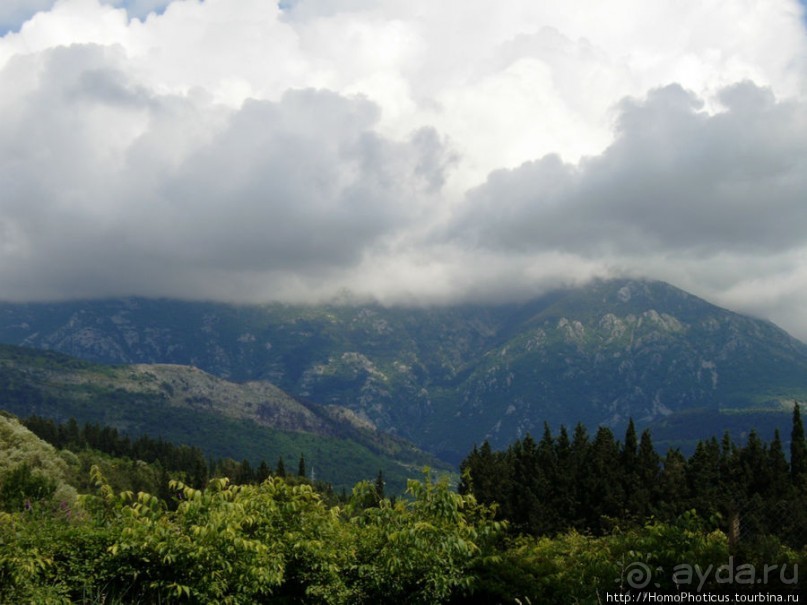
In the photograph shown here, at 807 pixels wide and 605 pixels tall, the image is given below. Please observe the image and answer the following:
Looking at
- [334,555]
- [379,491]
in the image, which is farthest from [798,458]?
[334,555]

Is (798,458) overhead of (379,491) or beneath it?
beneath

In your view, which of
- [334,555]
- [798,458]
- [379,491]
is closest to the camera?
[334,555]

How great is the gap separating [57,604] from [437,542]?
9.48 m

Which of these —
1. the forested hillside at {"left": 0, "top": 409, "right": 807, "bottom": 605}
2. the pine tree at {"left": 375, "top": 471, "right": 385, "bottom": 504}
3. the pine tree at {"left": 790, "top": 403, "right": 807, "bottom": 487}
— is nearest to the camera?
the forested hillside at {"left": 0, "top": 409, "right": 807, "bottom": 605}

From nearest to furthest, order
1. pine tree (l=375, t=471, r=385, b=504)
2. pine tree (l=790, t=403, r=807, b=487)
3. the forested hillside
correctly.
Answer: the forested hillside
pine tree (l=375, t=471, r=385, b=504)
pine tree (l=790, t=403, r=807, b=487)

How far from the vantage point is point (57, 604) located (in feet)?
49.9

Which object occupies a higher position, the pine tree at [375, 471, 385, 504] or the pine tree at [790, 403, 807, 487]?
the pine tree at [375, 471, 385, 504]

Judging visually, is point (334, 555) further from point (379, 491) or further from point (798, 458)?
point (798, 458)

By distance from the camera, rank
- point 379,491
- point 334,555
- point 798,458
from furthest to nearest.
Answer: point 798,458 → point 379,491 → point 334,555

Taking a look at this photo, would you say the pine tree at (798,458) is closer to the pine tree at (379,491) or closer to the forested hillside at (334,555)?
the pine tree at (379,491)

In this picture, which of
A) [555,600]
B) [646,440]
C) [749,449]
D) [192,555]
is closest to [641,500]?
[646,440]

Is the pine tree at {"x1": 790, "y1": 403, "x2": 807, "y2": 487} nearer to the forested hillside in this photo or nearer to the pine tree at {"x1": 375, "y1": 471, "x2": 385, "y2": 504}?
the pine tree at {"x1": 375, "y1": 471, "x2": 385, "y2": 504}

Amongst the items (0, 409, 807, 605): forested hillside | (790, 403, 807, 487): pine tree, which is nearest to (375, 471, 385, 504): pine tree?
(0, 409, 807, 605): forested hillside

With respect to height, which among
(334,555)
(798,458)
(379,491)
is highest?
(334,555)
